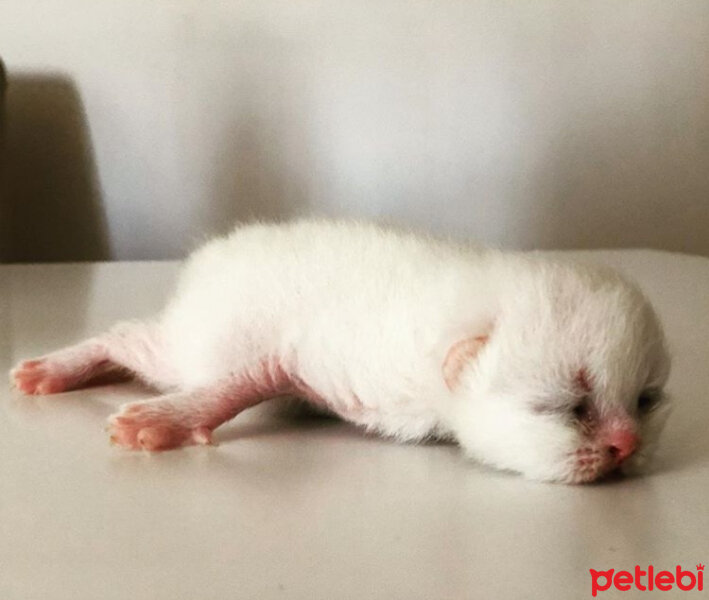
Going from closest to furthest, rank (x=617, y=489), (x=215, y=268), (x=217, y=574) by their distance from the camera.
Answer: (x=217, y=574) < (x=617, y=489) < (x=215, y=268)

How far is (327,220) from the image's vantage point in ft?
2.56

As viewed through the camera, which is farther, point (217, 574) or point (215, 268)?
point (215, 268)

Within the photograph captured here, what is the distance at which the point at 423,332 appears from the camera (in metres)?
0.64

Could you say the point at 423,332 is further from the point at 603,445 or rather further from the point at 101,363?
the point at 101,363

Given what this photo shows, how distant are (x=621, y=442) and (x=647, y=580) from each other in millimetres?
135

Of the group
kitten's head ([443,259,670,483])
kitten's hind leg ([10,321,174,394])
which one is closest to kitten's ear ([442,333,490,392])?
kitten's head ([443,259,670,483])

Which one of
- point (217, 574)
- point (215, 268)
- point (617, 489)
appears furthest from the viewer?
point (215, 268)

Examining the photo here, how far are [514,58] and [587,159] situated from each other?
0.24 meters

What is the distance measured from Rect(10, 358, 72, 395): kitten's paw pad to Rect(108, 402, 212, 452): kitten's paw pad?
16cm

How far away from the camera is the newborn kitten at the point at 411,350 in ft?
1.90

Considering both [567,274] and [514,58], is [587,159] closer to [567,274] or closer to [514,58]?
[514,58]

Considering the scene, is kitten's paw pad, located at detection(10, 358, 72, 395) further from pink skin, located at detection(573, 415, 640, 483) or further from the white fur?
pink skin, located at detection(573, 415, 640, 483)

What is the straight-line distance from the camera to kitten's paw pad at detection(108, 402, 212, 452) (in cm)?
63

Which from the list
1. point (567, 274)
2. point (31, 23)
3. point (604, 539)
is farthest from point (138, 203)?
point (604, 539)
